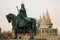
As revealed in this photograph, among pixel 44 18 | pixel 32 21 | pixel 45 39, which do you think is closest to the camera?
pixel 32 21

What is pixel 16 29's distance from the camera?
24.2 meters

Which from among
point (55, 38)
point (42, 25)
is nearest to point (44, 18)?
point (42, 25)

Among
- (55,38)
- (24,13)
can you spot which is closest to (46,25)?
(55,38)

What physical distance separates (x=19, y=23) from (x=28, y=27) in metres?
0.61

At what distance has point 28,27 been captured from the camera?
79.6 feet

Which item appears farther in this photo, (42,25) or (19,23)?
(42,25)

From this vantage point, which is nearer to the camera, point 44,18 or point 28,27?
point 28,27

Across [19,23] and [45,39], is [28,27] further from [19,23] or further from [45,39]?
[45,39]

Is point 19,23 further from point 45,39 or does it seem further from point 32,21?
point 45,39

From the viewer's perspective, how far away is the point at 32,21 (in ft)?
79.0

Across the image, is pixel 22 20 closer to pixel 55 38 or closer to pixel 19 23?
pixel 19 23

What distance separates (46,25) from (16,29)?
40.0 metres

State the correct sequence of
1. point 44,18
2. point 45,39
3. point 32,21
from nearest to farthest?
point 32,21 → point 45,39 → point 44,18

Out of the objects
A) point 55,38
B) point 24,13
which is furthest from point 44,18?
point 24,13
